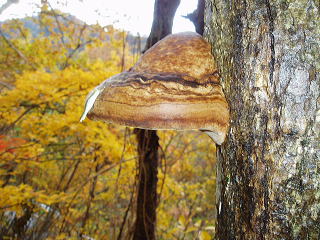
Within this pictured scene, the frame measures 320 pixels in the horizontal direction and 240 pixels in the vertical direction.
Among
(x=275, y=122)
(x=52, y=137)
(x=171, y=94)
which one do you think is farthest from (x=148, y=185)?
(x=52, y=137)

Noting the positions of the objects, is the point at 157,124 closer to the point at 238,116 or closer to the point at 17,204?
the point at 238,116

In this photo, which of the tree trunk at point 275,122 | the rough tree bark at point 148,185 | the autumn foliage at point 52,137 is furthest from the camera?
the autumn foliage at point 52,137

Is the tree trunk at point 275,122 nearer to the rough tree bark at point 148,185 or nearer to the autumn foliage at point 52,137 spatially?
the autumn foliage at point 52,137

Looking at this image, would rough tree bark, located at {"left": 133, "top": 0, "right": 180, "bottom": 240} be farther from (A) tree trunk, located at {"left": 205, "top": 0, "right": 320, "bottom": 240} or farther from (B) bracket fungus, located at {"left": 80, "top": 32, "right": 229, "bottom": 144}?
(A) tree trunk, located at {"left": 205, "top": 0, "right": 320, "bottom": 240}

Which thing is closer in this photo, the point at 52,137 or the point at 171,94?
the point at 171,94

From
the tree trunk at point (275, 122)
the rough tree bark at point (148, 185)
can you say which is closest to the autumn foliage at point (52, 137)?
the rough tree bark at point (148, 185)

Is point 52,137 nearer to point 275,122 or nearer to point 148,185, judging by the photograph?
point 148,185

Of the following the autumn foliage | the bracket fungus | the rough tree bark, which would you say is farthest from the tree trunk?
the rough tree bark
